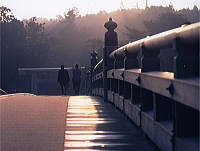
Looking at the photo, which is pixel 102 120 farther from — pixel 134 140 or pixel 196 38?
pixel 196 38

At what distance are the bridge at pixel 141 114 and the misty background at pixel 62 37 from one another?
483 inches

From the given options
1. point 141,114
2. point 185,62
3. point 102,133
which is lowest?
point 102,133

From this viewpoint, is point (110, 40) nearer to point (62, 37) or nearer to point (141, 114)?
point (141, 114)

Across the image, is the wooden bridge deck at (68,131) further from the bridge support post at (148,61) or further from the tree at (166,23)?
the tree at (166,23)

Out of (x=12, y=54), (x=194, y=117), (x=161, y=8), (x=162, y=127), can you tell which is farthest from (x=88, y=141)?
(x=161, y=8)

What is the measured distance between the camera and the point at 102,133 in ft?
23.5

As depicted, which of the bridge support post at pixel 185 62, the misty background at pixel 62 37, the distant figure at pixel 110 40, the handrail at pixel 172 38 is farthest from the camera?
the misty background at pixel 62 37

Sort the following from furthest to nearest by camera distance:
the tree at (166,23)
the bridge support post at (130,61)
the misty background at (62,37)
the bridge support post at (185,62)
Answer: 1. the misty background at (62,37)
2. the tree at (166,23)
3. the bridge support post at (130,61)
4. the bridge support post at (185,62)

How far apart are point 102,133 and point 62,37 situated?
120 metres

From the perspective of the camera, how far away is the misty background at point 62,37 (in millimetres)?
66125

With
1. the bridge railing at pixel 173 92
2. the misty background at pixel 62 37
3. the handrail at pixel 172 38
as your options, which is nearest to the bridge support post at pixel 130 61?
the handrail at pixel 172 38

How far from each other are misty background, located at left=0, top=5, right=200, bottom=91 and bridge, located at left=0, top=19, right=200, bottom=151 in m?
12.3

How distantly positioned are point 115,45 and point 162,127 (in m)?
8.59

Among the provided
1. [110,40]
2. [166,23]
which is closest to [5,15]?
[166,23]
